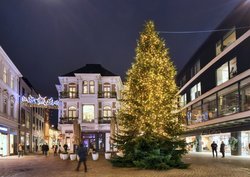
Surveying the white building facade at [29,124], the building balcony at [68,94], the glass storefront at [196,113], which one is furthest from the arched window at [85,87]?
the glass storefront at [196,113]

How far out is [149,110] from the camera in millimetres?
24859

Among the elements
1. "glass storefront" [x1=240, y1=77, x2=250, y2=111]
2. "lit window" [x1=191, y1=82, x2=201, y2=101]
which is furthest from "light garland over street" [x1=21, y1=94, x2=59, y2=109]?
"glass storefront" [x1=240, y1=77, x2=250, y2=111]

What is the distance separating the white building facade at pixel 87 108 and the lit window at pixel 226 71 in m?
18.6

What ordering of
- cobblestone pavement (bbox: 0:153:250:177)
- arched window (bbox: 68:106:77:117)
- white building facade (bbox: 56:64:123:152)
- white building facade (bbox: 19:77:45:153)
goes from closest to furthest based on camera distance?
cobblestone pavement (bbox: 0:153:250:177), white building facade (bbox: 19:77:45:153), white building facade (bbox: 56:64:123:152), arched window (bbox: 68:106:77:117)

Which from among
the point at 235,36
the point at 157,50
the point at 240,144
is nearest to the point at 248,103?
the point at 240,144

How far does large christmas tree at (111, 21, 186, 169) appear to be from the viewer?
79.3 ft

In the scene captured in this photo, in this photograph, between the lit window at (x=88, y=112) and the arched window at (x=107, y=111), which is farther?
the arched window at (x=107, y=111)

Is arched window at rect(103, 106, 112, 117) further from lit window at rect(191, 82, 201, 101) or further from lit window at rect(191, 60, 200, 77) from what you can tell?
lit window at rect(191, 60, 200, 77)

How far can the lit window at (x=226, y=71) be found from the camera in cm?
4331

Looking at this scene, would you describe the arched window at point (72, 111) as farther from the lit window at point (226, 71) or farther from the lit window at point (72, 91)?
the lit window at point (226, 71)

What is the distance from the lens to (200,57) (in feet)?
193

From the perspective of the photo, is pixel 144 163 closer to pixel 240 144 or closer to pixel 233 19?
pixel 240 144

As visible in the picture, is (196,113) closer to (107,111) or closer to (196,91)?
Result: (196,91)

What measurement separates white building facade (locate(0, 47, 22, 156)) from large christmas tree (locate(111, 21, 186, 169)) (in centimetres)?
2285
